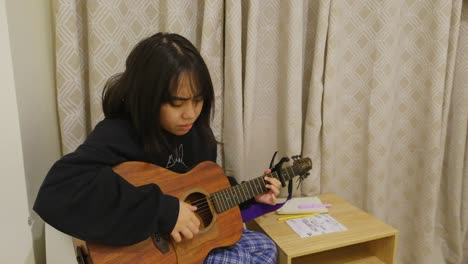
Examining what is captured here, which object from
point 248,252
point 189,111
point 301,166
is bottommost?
point 248,252

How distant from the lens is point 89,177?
854 mm

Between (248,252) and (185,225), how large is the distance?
280 millimetres

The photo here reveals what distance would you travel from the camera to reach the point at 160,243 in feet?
3.02

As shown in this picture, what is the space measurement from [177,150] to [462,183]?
146 centimetres

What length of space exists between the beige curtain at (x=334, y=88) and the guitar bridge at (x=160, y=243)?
0.48 metres

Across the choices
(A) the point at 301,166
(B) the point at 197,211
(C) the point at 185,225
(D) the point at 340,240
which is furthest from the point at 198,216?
(D) the point at 340,240

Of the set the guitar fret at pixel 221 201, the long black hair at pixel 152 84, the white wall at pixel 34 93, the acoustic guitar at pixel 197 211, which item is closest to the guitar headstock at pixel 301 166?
the acoustic guitar at pixel 197 211

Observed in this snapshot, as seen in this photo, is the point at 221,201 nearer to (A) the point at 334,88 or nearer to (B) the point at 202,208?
(B) the point at 202,208

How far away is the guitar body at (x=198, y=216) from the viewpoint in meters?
0.86

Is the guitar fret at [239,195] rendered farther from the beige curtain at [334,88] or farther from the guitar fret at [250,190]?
the beige curtain at [334,88]

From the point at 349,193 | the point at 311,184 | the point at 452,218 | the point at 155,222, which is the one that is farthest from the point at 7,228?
the point at 452,218

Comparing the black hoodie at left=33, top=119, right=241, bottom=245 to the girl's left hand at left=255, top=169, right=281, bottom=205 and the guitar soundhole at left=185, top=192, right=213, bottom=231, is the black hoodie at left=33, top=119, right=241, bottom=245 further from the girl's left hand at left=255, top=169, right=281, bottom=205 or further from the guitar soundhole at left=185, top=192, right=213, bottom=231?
the girl's left hand at left=255, top=169, right=281, bottom=205

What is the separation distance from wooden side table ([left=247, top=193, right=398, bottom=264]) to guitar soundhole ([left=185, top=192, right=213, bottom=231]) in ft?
0.86

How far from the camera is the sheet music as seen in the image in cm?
122
